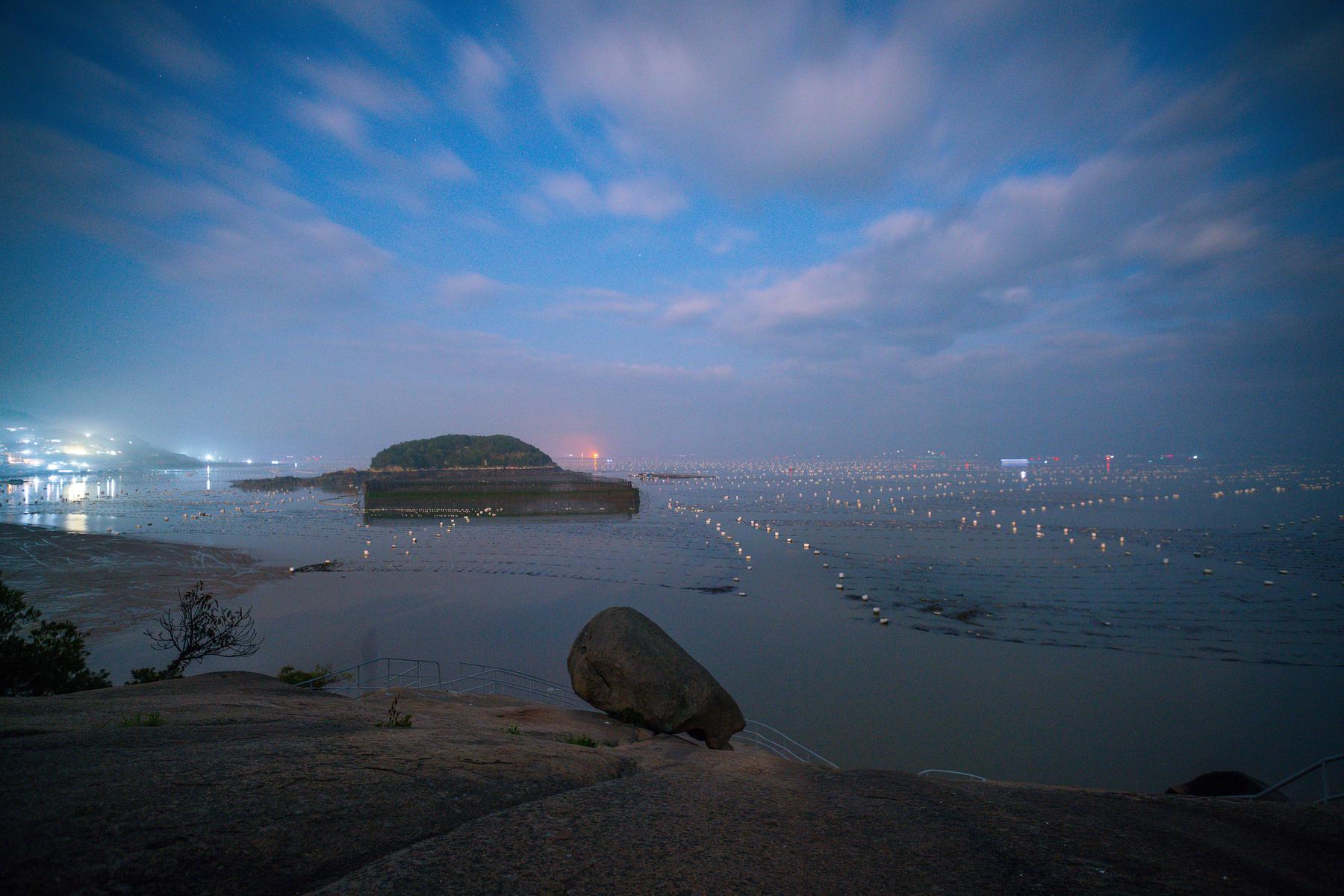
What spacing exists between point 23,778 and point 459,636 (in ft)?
69.3

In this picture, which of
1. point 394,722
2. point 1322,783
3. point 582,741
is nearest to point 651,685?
point 582,741

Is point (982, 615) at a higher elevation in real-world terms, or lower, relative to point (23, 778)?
lower

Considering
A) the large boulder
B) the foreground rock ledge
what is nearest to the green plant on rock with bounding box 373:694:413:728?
the foreground rock ledge

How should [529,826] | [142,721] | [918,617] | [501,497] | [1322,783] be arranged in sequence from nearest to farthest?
[529,826]
[1322,783]
[142,721]
[918,617]
[501,497]

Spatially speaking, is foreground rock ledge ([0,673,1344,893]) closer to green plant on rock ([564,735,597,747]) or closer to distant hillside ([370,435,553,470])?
green plant on rock ([564,735,597,747])

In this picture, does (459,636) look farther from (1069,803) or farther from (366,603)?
(1069,803)

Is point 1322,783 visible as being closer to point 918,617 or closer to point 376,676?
point 918,617

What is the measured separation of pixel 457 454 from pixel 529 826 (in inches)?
6693

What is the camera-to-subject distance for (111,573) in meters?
35.3

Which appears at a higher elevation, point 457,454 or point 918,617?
point 457,454

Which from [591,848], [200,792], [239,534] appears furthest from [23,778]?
[239,534]

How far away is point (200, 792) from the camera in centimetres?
544

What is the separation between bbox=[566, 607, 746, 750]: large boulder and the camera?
14.2 meters

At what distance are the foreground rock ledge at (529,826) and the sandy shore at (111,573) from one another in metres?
25.3
